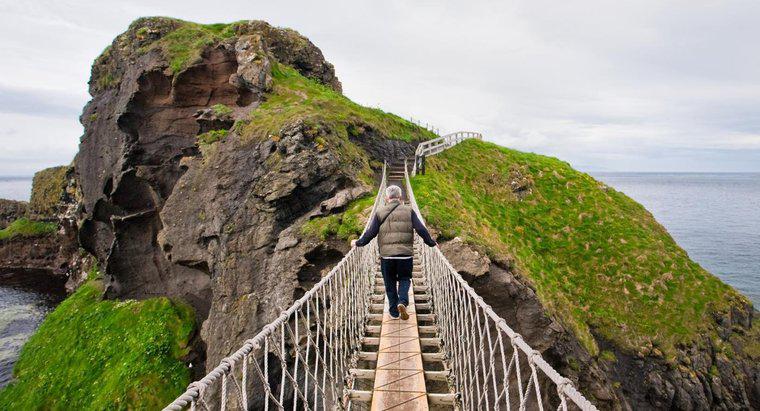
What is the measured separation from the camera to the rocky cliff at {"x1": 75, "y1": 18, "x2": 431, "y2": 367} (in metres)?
13.3

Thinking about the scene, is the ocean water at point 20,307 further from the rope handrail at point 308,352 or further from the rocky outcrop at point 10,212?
the rope handrail at point 308,352

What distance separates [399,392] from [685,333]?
705 inches

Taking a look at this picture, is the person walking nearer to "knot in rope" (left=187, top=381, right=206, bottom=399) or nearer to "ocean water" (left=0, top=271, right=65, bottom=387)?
"knot in rope" (left=187, top=381, right=206, bottom=399)

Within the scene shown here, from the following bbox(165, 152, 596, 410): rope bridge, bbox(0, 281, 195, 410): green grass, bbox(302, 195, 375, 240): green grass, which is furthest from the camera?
bbox(0, 281, 195, 410): green grass

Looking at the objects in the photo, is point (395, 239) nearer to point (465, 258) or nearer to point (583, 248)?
point (465, 258)

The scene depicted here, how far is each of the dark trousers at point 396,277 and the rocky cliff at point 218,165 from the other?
6.01 m

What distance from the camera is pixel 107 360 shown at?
17109 mm

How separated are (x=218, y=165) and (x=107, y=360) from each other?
10.8 metres

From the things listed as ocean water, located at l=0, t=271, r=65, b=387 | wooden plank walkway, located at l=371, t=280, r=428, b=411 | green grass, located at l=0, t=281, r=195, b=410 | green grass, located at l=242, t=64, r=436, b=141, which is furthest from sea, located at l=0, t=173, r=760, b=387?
wooden plank walkway, located at l=371, t=280, r=428, b=411

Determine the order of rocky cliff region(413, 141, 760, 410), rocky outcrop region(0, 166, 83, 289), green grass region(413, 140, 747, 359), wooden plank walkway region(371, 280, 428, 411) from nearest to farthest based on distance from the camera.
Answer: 1. wooden plank walkway region(371, 280, 428, 411)
2. rocky cliff region(413, 141, 760, 410)
3. green grass region(413, 140, 747, 359)
4. rocky outcrop region(0, 166, 83, 289)

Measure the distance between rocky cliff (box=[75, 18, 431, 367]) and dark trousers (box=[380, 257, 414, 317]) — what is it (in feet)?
19.7

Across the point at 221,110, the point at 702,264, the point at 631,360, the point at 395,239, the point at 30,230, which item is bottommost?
the point at 702,264

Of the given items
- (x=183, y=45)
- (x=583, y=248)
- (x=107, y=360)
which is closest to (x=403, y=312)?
(x=583, y=248)

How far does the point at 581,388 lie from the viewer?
12500mm
